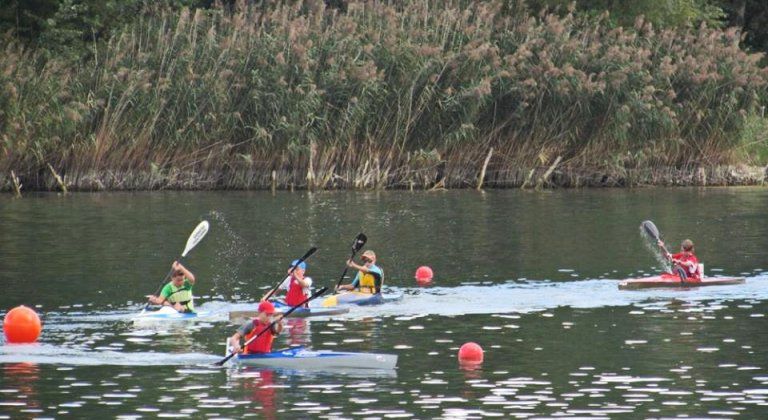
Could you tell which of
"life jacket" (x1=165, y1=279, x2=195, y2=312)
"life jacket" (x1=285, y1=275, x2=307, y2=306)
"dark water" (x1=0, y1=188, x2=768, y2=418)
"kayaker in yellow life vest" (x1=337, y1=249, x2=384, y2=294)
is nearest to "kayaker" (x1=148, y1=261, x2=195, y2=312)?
"life jacket" (x1=165, y1=279, x2=195, y2=312)

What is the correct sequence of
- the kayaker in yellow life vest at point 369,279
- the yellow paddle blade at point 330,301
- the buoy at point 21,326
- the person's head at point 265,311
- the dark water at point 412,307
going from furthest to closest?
the kayaker in yellow life vest at point 369,279 < the yellow paddle blade at point 330,301 < the buoy at point 21,326 < the person's head at point 265,311 < the dark water at point 412,307

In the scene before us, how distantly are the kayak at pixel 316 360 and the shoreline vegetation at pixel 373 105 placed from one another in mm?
27032

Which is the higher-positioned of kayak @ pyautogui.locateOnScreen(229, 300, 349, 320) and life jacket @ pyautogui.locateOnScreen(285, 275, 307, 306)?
life jacket @ pyautogui.locateOnScreen(285, 275, 307, 306)

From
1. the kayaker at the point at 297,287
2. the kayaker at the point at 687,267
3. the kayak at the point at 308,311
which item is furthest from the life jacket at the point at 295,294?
the kayaker at the point at 687,267

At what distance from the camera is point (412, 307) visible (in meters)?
29.5

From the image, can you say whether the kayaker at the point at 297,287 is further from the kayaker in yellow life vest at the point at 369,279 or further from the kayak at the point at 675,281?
the kayak at the point at 675,281

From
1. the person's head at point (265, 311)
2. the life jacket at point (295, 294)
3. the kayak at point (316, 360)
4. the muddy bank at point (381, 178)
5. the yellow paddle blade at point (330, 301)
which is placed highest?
the muddy bank at point (381, 178)

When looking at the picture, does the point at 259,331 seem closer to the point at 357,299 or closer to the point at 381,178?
the point at 357,299

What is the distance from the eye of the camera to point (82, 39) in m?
57.9

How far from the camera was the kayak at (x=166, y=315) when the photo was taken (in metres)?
27.5

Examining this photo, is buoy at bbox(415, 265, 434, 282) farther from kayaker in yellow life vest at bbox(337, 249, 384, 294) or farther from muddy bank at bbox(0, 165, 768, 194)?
muddy bank at bbox(0, 165, 768, 194)

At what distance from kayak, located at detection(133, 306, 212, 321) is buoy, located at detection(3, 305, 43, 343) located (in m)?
2.82

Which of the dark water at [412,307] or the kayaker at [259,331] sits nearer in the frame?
the dark water at [412,307]

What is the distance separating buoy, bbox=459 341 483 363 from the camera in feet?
75.8
